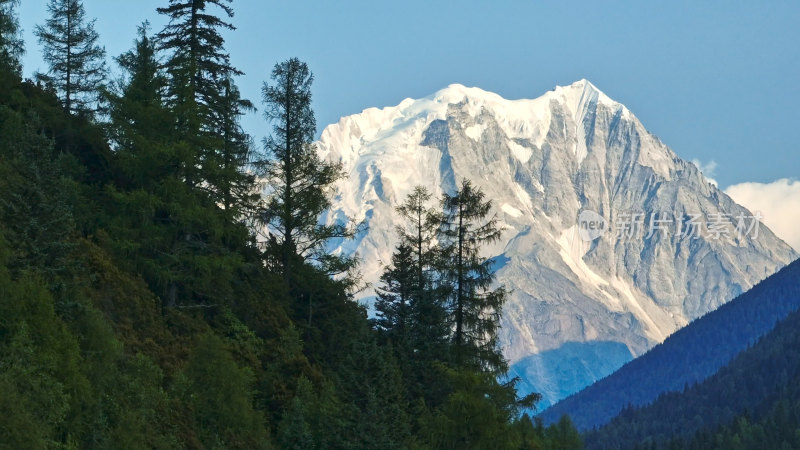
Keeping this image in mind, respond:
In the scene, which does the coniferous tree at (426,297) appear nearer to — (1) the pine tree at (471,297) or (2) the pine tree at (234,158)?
(1) the pine tree at (471,297)

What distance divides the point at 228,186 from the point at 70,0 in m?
25.1

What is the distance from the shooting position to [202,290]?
50156 mm

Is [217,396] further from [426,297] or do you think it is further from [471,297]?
[426,297]

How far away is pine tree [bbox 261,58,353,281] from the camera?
5588 centimetres

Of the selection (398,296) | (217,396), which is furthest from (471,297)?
(217,396)

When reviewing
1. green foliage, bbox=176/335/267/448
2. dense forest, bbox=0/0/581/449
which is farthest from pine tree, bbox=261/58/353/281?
green foliage, bbox=176/335/267/448

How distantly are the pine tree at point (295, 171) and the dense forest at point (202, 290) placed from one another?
0.10 m

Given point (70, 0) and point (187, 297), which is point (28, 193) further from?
point (70, 0)

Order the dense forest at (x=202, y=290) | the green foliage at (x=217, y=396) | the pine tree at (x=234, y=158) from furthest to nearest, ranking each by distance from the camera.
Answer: the pine tree at (x=234, y=158), the green foliage at (x=217, y=396), the dense forest at (x=202, y=290)

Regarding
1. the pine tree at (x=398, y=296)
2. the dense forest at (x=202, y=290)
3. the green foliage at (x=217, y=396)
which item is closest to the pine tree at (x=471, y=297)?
the dense forest at (x=202, y=290)

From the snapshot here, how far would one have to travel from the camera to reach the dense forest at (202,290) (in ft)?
111

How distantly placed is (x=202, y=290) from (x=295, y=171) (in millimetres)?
8727

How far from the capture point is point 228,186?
51.5 metres

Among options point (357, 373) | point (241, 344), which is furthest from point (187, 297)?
point (357, 373)
